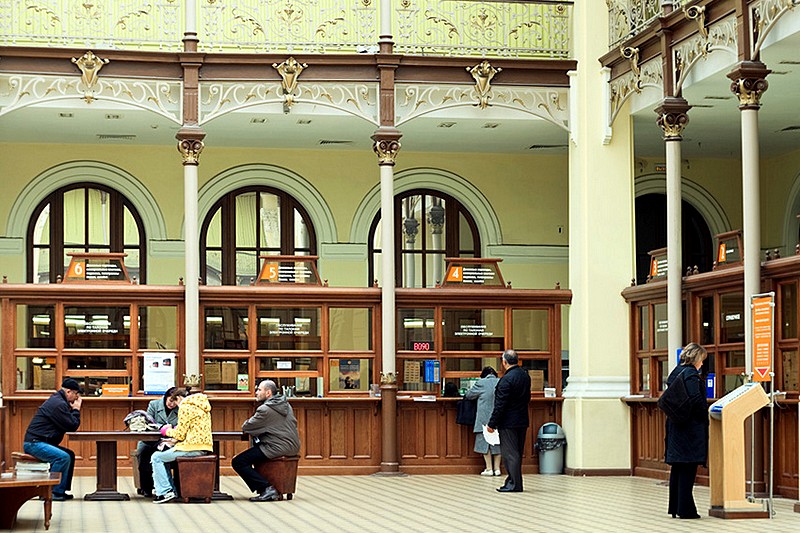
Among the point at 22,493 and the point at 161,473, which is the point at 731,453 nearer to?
the point at 161,473

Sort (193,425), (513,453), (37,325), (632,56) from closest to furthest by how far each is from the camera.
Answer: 1. (193,425)
2. (513,453)
3. (632,56)
4. (37,325)

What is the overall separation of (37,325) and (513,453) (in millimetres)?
6400

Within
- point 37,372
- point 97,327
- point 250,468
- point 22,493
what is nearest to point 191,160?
point 97,327

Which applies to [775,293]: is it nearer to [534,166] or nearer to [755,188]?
[755,188]

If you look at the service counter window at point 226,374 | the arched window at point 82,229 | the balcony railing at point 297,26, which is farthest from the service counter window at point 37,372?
the balcony railing at point 297,26

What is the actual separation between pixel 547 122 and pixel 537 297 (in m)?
2.36

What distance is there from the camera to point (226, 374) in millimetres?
17891

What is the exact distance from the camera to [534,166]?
22.0 m

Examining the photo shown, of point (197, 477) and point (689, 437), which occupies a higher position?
point (689, 437)

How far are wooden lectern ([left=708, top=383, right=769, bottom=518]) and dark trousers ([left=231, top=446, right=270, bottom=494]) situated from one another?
4.48 meters

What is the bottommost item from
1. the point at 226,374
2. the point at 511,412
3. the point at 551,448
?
the point at 551,448

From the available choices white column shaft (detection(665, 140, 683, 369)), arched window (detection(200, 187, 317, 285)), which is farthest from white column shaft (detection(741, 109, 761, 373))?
arched window (detection(200, 187, 317, 285))

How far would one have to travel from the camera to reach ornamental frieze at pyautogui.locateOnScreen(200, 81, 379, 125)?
703 inches

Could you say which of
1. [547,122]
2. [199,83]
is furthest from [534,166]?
[199,83]
